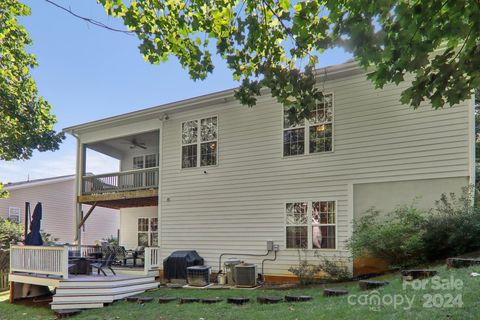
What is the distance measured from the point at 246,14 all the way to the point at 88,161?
12849mm

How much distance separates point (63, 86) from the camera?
1848cm

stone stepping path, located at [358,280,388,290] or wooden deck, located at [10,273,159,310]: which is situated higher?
stone stepping path, located at [358,280,388,290]

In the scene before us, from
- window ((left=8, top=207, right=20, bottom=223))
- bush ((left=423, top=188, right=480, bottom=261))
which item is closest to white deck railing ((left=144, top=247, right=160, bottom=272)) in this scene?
bush ((left=423, top=188, right=480, bottom=261))

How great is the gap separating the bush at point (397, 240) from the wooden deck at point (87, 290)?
19.3 ft

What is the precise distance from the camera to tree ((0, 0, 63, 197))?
10727 millimetres

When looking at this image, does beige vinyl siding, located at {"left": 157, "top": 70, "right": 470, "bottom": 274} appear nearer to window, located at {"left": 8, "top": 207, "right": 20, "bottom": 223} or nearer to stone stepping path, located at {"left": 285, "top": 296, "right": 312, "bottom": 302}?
stone stepping path, located at {"left": 285, "top": 296, "right": 312, "bottom": 302}

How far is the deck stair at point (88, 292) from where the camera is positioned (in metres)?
9.92

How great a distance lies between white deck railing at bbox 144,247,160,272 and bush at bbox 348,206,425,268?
6090 mm

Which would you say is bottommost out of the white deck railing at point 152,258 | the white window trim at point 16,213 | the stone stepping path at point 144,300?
the stone stepping path at point 144,300

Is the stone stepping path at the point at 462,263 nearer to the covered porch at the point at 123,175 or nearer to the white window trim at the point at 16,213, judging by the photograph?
the covered porch at the point at 123,175

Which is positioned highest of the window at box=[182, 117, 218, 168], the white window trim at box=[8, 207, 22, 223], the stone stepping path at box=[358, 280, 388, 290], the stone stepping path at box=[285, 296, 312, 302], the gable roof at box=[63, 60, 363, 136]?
the gable roof at box=[63, 60, 363, 136]

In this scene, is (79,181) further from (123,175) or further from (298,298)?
(298,298)

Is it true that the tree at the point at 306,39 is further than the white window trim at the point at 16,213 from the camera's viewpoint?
No

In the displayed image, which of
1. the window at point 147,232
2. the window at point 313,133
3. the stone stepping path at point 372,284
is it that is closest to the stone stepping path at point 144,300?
the stone stepping path at point 372,284
